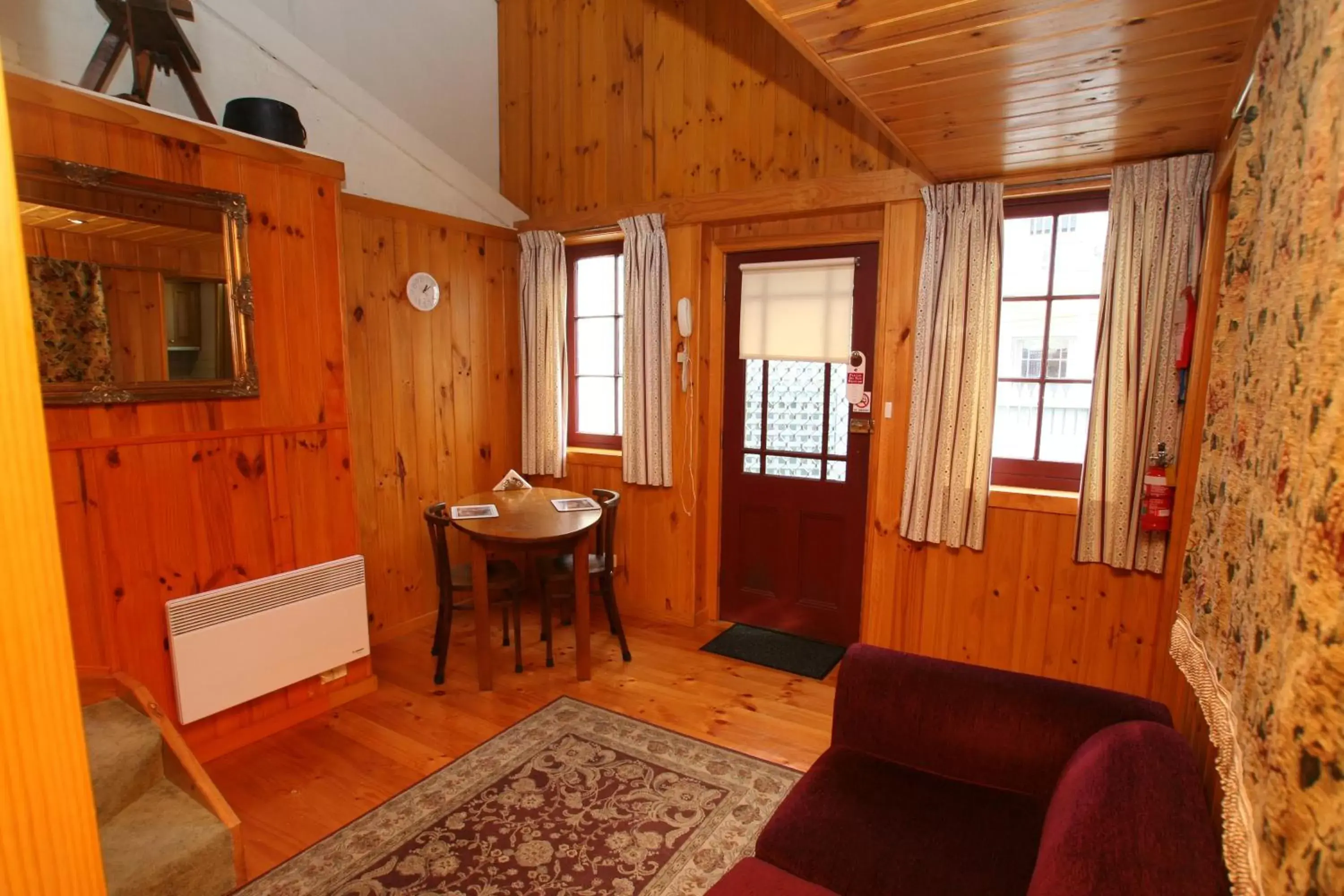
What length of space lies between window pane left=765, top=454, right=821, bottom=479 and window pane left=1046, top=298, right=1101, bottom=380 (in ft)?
3.76

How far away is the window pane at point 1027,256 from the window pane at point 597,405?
2216 millimetres

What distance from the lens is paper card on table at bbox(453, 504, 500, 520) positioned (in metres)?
3.16

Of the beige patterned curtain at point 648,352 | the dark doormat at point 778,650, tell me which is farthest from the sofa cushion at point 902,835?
the beige patterned curtain at point 648,352

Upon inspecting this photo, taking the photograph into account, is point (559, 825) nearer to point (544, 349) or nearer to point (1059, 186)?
point (544, 349)

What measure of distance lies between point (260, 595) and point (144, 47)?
2.04 m

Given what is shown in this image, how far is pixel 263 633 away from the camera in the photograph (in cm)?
260

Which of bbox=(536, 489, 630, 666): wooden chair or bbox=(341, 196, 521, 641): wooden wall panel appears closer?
bbox=(536, 489, 630, 666): wooden chair

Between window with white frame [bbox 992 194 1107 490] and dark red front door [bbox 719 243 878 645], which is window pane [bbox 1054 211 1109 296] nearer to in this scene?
window with white frame [bbox 992 194 1107 490]

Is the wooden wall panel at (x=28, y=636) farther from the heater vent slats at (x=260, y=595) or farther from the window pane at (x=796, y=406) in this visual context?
the window pane at (x=796, y=406)

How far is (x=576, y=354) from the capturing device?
4207mm

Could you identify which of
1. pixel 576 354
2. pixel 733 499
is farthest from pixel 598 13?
pixel 733 499

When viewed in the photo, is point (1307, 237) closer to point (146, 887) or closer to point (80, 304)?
point (146, 887)

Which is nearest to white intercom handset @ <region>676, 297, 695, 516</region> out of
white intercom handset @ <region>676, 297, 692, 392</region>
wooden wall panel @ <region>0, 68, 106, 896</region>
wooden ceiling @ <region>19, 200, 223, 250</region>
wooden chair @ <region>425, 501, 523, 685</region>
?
white intercom handset @ <region>676, 297, 692, 392</region>

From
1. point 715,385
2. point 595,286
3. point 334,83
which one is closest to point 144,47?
point 334,83
